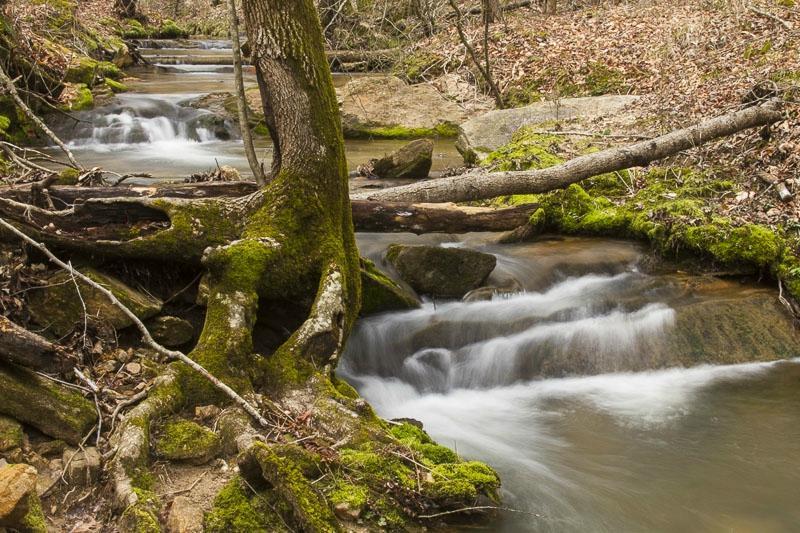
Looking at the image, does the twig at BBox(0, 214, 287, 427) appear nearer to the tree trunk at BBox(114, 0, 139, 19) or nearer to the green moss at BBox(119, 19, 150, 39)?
the green moss at BBox(119, 19, 150, 39)

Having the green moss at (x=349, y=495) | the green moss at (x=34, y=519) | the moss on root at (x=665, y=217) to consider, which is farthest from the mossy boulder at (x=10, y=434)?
the moss on root at (x=665, y=217)

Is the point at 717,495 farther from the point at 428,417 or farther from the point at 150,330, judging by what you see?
the point at 150,330

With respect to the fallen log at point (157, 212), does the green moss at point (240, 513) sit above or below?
below

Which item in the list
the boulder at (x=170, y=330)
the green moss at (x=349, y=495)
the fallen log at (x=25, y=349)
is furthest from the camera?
the boulder at (x=170, y=330)

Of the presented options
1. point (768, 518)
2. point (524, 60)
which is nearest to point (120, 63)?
point (524, 60)

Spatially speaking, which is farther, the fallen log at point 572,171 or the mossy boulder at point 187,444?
the fallen log at point 572,171

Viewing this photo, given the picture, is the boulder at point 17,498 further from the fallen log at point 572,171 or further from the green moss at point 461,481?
the fallen log at point 572,171

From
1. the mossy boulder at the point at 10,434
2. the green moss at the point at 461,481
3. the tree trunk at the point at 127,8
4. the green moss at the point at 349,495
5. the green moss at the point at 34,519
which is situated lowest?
the green moss at the point at 461,481

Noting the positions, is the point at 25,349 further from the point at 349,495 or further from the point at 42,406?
the point at 349,495

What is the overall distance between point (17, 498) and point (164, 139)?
533 inches

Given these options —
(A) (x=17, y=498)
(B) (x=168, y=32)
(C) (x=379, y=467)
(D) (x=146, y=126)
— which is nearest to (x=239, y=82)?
(C) (x=379, y=467)

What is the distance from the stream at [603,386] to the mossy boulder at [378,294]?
5.3 inches

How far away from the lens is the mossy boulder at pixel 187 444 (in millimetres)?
4023

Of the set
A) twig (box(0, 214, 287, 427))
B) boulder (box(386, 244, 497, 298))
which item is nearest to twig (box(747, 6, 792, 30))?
boulder (box(386, 244, 497, 298))
